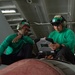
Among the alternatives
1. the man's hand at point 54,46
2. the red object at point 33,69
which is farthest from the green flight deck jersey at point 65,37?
the red object at point 33,69

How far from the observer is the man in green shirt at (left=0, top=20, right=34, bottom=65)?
2664 millimetres

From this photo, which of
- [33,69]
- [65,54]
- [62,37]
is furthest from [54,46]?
[33,69]

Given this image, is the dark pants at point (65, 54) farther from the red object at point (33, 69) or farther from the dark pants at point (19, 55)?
the red object at point (33, 69)

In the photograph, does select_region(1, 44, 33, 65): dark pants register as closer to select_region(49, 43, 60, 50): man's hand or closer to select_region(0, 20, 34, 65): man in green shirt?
select_region(0, 20, 34, 65): man in green shirt

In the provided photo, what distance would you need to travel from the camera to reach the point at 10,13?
5.23 m

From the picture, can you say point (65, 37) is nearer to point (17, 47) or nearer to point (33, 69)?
point (17, 47)

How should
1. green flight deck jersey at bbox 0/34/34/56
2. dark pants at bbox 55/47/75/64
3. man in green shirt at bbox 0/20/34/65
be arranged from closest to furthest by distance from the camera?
dark pants at bbox 55/47/75/64 → man in green shirt at bbox 0/20/34/65 → green flight deck jersey at bbox 0/34/34/56

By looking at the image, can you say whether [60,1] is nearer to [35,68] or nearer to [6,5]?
[6,5]

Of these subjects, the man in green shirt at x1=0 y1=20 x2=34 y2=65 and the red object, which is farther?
the man in green shirt at x1=0 y1=20 x2=34 y2=65

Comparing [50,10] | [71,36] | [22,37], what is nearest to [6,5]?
[50,10]

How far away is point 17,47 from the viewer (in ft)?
9.17

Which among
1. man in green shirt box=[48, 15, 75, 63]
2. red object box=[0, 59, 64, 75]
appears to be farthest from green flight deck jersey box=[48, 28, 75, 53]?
red object box=[0, 59, 64, 75]

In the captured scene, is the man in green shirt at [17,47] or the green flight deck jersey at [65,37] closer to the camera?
the green flight deck jersey at [65,37]

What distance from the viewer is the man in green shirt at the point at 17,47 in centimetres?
266
